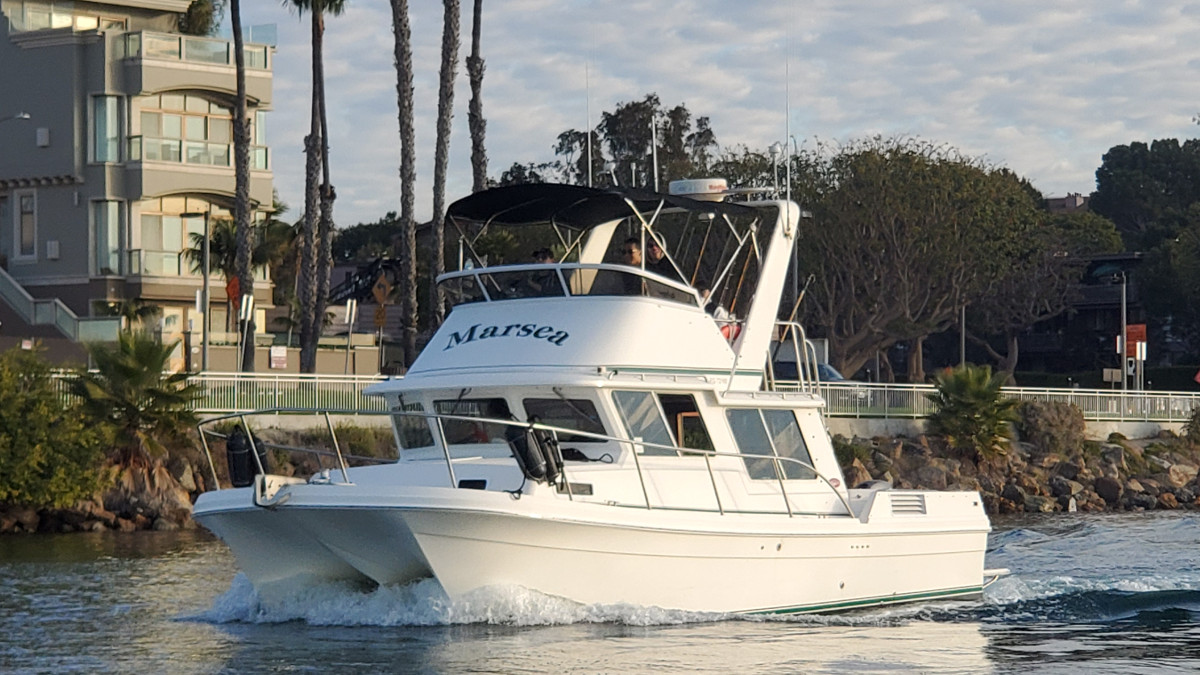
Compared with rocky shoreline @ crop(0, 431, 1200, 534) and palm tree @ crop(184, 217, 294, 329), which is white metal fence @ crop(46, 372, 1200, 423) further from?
palm tree @ crop(184, 217, 294, 329)

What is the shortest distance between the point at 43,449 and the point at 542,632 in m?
15.8

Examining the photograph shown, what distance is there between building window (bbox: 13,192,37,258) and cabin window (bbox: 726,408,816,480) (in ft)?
126

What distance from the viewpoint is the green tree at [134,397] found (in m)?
32.0

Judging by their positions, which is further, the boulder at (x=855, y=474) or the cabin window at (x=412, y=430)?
the boulder at (x=855, y=474)

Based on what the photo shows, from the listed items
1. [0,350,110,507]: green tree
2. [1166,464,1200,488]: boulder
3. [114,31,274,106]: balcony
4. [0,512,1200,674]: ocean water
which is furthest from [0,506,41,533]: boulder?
[1166,464,1200,488]: boulder

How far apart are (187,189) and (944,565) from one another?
35.9m

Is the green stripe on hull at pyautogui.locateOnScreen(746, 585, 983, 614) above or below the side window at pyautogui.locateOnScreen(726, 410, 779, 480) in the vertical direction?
below

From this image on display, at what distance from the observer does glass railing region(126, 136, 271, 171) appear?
51.2 metres

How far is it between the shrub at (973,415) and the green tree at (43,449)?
65.9 feet

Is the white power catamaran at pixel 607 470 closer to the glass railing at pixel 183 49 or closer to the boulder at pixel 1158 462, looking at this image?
the boulder at pixel 1158 462

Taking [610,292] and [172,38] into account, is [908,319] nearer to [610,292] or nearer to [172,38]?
[172,38]

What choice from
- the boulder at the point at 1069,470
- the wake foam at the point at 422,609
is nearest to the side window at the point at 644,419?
the wake foam at the point at 422,609

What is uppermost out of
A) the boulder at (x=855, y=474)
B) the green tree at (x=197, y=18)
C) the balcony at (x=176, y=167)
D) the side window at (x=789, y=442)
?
the green tree at (x=197, y=18)

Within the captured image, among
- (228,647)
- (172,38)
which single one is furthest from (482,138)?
(228,647)
